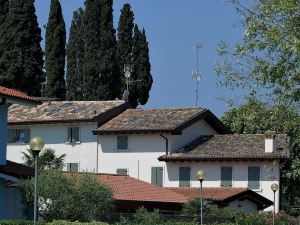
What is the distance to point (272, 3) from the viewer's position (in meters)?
19.3

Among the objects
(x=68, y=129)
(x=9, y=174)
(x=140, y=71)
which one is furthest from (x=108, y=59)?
(x=9, y=174)

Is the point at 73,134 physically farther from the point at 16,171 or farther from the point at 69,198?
Result: the point at 69,198

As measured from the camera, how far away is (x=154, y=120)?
58.6 meters

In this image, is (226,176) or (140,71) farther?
(140,71)

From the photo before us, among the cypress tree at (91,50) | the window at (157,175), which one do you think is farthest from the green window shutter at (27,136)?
the cypress tree at (91,50)

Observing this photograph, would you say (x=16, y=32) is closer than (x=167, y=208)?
No

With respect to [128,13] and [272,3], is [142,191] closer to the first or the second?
[272,3]

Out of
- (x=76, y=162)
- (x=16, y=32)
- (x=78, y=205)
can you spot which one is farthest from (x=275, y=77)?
(x=16, y=32)

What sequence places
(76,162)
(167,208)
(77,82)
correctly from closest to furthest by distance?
(167,208) < (76,162) < (77,82)

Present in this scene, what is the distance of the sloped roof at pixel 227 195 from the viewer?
50.7 metres

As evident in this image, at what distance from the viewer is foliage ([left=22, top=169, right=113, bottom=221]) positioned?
30391 mm

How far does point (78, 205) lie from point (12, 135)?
32.3 meters

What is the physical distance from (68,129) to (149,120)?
6114 mm

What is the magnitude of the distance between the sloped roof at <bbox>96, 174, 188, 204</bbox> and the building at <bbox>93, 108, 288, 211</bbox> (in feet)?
40.1
